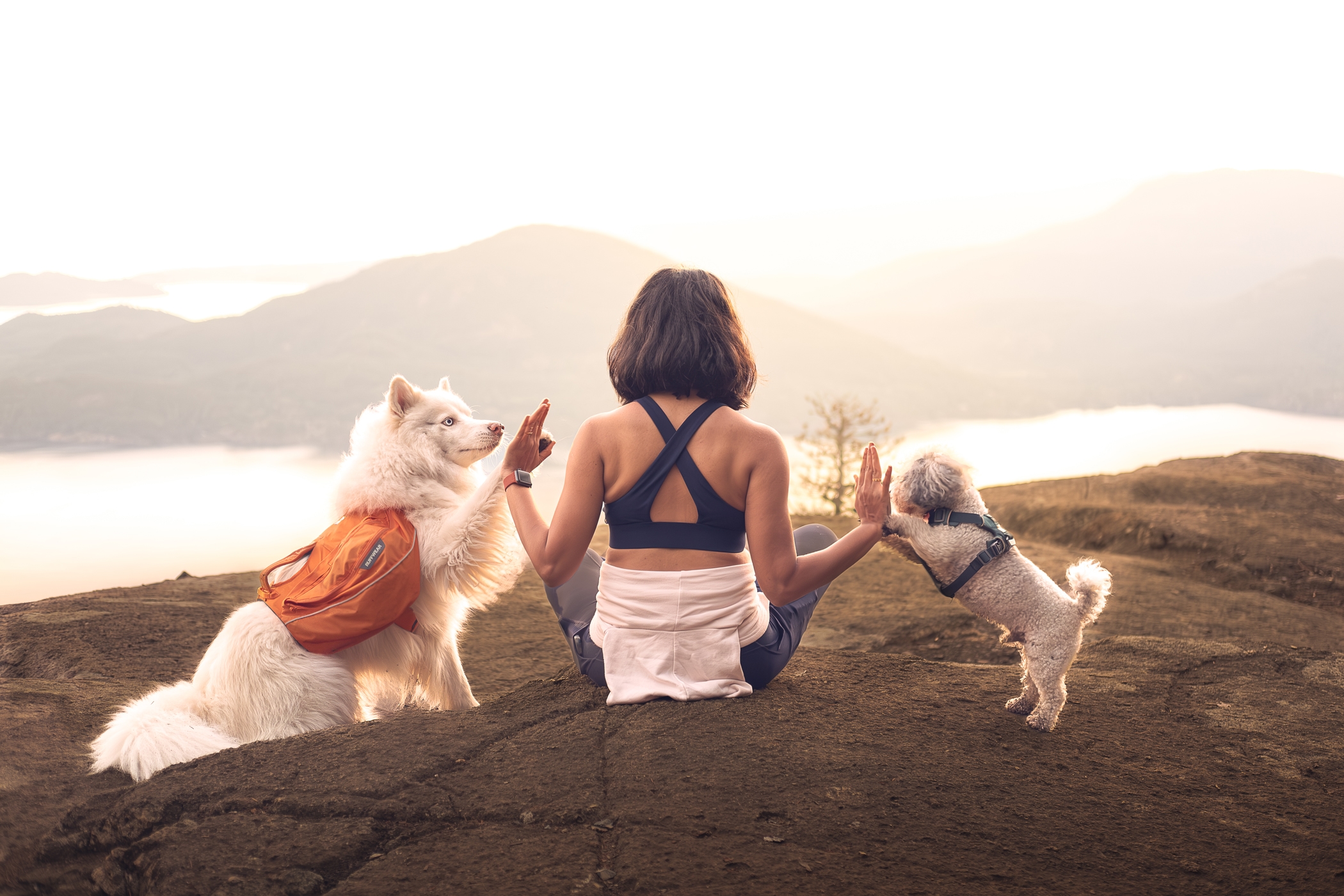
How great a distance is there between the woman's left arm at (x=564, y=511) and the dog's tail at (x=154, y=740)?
177cm

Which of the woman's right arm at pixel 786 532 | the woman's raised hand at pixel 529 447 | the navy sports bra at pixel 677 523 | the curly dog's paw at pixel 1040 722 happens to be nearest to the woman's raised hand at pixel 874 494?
the woman's right arm at pixel 786 532

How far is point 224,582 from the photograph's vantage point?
8.27m

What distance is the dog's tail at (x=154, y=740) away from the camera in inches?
139

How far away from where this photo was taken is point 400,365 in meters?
141

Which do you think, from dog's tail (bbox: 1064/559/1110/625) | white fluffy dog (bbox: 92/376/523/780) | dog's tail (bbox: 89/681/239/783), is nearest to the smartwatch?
white fluffy dog (bbox: 92/376/523/780)

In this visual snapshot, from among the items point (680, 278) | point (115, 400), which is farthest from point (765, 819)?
point (115, 400)

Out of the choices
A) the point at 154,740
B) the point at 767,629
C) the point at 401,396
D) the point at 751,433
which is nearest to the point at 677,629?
the point at 767,629

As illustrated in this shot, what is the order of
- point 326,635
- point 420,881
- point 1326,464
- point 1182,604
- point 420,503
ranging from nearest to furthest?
point 420,881 < point 326,635 < point 420,503 < point 1182,604 < point 1326,464

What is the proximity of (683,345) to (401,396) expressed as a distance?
2.07m

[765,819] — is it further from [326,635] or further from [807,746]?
[326,635]

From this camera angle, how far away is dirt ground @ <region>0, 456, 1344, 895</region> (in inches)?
99.4

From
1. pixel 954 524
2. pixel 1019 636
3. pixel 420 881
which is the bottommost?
pixel 420 881

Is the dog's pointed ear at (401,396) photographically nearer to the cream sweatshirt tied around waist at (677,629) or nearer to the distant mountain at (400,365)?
the cream sweatshirt tied around waist at (677,629)

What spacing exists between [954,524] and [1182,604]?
554 centimetres
